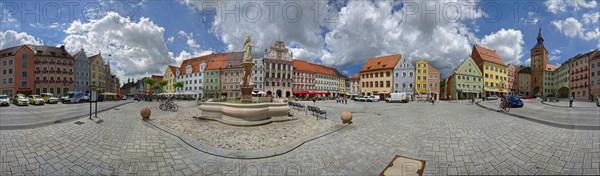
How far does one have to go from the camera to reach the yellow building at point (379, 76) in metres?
50.5

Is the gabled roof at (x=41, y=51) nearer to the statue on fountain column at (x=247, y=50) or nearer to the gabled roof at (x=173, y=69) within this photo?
the gabled roof at (x=173, y=69)

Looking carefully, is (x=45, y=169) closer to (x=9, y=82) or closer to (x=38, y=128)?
(x=38, y=128)

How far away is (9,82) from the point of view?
37219 millimetres

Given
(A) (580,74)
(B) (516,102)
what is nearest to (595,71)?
→ (A) (580,74)

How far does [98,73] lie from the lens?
5703 centimetres

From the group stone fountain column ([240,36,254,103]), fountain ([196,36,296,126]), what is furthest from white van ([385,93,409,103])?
fountain ([196,36,296,126])

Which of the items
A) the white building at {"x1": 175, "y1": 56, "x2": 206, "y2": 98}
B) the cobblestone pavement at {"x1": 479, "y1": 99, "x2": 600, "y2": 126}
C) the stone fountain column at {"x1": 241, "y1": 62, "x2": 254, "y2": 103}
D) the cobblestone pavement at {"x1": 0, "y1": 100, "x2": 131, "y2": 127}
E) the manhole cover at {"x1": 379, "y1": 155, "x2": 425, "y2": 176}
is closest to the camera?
the manhole cover at {"x1": 379, "y1": 155, "x2": 425, "y2": 176}

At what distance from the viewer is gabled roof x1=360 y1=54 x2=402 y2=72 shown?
50.8 m

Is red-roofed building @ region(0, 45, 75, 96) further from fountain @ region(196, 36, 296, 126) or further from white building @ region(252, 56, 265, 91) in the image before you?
fountain @ region(196, 36, 296, 126)

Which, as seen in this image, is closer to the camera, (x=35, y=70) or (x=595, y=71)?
(x=595, y=71)

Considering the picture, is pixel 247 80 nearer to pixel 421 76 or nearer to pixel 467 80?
pixel 421 76

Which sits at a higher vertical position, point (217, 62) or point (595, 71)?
point (217, 62)

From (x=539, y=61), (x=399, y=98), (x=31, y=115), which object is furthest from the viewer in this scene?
(x=399, y=98)

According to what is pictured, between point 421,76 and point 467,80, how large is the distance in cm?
1037
